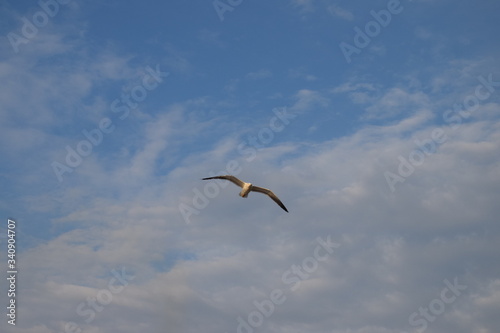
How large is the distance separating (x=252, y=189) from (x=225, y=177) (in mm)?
4425

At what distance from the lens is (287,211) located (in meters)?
69.8

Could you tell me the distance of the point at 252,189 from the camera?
225 ft

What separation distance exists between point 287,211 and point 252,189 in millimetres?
5935

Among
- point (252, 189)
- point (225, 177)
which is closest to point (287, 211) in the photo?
point (252, 189)

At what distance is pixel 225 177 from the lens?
6644cm

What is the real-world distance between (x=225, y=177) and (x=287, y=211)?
33.7 ft

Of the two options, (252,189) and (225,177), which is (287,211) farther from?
(225,177)
